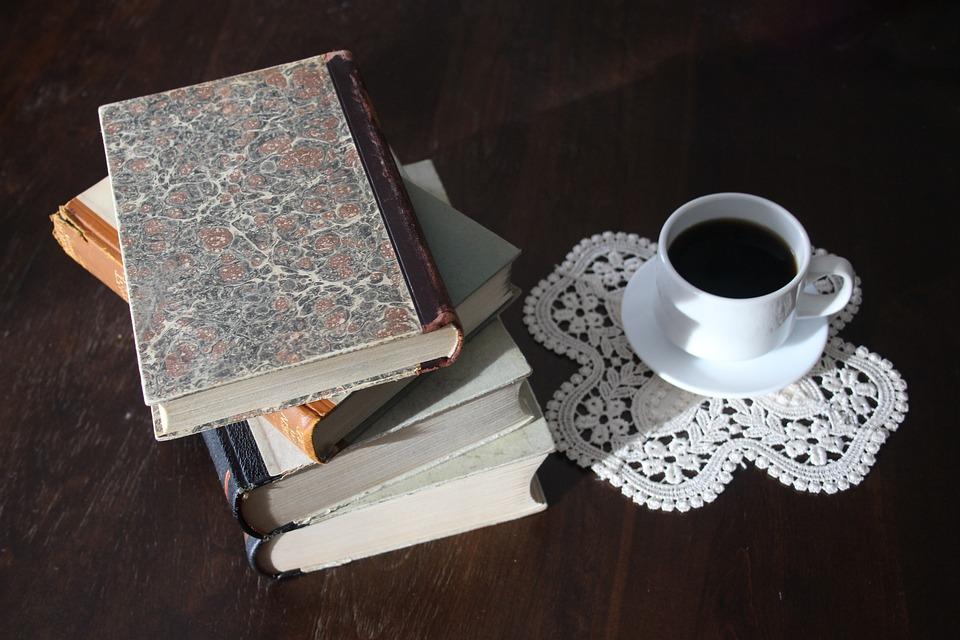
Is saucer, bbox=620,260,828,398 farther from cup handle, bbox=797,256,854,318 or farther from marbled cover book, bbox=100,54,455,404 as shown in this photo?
marbled cover book, bbox=100,54,455,404

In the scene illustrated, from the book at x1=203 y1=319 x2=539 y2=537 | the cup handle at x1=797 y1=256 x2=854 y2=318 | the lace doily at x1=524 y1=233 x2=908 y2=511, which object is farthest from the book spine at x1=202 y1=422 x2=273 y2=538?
the cup handle at x1=797 y1=256 x2=854 y2=318

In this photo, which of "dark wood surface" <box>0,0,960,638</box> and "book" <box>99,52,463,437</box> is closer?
"book" <box>99,52,463,437</box>

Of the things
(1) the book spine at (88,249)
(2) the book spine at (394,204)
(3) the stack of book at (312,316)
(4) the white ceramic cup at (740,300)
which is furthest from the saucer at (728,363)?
(1) the book spine at (88,249)

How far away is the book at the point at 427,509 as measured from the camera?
0.67m

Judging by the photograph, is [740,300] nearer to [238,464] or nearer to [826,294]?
[826,294]

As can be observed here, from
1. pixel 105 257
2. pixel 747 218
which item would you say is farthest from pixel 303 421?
pixel 747 218

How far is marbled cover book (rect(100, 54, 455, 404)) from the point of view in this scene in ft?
1.82

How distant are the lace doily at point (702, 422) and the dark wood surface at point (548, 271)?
1 cm

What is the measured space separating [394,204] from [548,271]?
0.82 ft

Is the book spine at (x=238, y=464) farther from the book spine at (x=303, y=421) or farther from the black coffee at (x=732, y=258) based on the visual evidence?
the black coffee at (x=732, y=258)

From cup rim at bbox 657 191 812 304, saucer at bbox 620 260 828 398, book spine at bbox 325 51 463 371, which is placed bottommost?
saucer at bbox 620 260 828 398

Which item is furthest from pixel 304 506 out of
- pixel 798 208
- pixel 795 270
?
pixel 798 208

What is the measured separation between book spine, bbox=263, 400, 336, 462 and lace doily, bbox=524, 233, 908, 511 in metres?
0.23

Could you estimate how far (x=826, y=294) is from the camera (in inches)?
29.1
